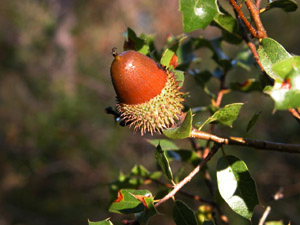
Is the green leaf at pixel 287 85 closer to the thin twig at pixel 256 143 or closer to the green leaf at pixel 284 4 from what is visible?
the thin twig at pixel 256 143

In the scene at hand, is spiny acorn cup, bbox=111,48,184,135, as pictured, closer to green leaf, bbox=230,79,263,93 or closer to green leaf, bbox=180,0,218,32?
green leaf, bbox=180,0,218,32

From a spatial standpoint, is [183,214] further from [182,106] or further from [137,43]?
[137,43]

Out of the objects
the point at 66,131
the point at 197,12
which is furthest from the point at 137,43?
the point at 66,131

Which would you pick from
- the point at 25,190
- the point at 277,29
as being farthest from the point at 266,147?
the point at 277,29

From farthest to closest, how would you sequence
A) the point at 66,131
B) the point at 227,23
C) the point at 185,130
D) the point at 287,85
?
the point at 66,131
the point at 227,23
the point at 185,130
the point at 287,85

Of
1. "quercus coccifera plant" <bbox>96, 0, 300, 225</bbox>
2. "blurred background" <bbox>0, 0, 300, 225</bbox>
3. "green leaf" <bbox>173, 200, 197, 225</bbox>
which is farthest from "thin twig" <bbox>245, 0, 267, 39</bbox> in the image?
"blurred background" <bbox>0, 0, 300, 225</bbox>

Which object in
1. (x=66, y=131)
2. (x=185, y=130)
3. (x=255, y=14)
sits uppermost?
(x=66, y=131)

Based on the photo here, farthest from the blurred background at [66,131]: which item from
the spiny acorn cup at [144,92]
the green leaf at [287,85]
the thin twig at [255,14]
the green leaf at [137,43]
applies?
the green leaf at [287,85]
